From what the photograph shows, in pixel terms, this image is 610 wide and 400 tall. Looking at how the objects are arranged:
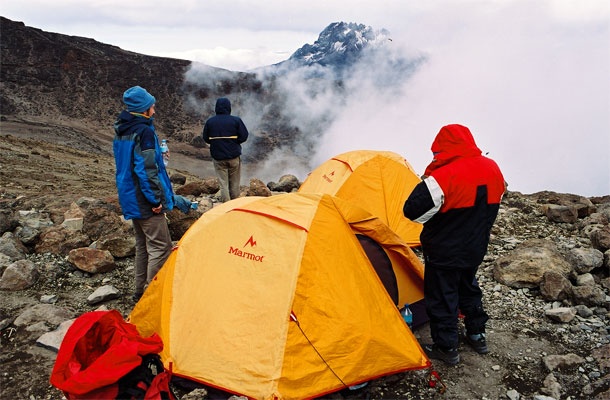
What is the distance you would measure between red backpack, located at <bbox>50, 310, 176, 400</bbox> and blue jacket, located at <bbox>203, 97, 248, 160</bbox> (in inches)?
177

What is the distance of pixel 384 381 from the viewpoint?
3.70 metres

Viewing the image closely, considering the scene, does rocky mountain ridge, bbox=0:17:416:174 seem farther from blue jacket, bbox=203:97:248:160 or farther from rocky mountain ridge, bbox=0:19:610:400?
blue jacket, bbox=203:97:248:160

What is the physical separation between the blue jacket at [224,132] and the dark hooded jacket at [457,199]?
430 centimetres

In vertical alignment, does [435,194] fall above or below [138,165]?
above

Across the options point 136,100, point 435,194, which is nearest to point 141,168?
point 136,100

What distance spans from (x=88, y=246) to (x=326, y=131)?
2834 centimetres

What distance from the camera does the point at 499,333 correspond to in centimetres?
444

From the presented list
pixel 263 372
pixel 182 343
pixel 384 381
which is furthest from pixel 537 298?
pixel 182 343

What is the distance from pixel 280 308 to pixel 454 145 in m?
1.88

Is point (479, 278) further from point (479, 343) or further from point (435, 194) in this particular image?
point (435, 194)

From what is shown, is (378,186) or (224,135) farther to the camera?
(224,135)

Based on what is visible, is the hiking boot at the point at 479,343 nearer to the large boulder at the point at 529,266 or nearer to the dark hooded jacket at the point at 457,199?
the dark hooded jacket at the point at 457,199

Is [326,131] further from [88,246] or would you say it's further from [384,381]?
[384,381]

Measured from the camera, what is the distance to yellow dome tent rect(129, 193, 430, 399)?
3.44 meters
